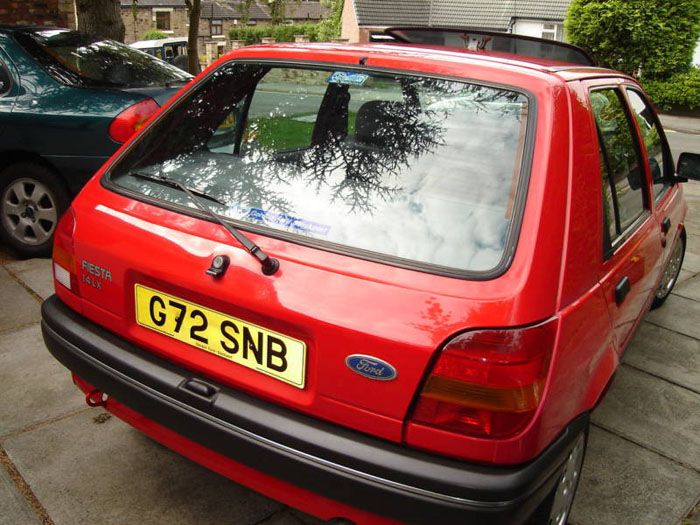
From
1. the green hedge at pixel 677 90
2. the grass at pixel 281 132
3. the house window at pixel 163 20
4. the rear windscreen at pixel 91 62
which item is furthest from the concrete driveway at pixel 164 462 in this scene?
the house window at pixel 163 20

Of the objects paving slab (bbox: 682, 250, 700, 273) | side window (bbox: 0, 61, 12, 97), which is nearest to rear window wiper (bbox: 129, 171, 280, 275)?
side window (bbox: 0, 61, 12, 97)

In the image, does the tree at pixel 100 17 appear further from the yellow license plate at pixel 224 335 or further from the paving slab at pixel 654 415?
the paving slab at pixel 654 415

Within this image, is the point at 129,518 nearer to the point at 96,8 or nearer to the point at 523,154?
the point at 523,154

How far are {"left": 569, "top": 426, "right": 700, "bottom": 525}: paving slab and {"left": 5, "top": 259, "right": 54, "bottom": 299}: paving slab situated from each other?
11.3 feet

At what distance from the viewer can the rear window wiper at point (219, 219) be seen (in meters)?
1.94

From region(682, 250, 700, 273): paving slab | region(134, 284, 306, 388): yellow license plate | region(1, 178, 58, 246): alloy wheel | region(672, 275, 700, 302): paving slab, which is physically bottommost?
region(672, 275, 700, 302): paving slab

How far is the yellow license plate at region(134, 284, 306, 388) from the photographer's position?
191 centimetres

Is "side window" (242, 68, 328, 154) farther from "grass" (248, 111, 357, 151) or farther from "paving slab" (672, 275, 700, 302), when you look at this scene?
"paving slab" (672, 275, 700, 302)

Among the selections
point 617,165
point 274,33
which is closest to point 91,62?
point 617,165

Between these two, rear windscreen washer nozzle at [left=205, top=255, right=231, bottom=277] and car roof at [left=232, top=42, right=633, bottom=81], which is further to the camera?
car roof at [left=232, top=42, right=633, bottom=81]

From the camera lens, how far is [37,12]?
1056cm

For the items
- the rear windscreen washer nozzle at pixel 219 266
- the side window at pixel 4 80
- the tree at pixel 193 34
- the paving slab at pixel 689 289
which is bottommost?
the paving slab at pixel 689 289

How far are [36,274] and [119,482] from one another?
2.61 metres

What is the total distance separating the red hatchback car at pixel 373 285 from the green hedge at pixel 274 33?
62847 millimetres
